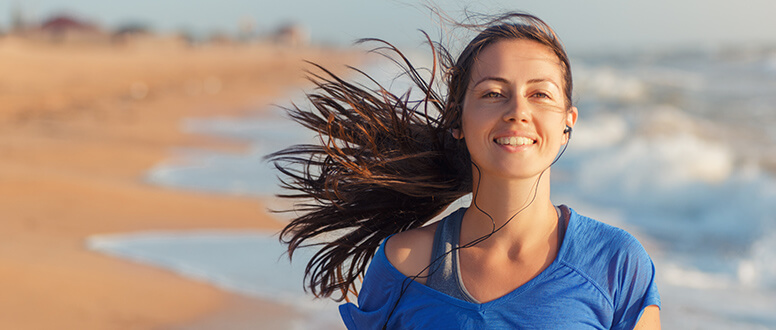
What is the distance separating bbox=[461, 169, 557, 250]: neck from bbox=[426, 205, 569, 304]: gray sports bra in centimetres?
4

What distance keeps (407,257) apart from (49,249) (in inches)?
178

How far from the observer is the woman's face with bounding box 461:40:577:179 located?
82.0 inches

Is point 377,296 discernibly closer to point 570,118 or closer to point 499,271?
point 499,271

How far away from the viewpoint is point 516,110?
208 centimetres

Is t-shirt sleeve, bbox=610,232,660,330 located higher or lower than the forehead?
lower

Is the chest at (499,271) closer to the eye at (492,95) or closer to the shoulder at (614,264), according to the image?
the shoulder at (614,264)

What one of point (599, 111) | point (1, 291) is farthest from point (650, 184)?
point (599, 111)

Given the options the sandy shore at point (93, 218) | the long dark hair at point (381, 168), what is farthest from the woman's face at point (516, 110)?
the sandy shore at point (93, 218)

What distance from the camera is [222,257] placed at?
6117 millimetres

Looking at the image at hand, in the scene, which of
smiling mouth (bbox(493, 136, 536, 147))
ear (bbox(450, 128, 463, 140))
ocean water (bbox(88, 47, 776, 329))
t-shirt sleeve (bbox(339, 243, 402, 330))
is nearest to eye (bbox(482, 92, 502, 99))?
smiling mouth (bbox(493, 136, 536, 147))

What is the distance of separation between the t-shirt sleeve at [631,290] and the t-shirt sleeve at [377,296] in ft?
1.85

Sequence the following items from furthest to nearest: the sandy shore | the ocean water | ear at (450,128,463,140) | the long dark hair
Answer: the ocean water < the sandy shore < the long dark hair < ear at (450,128,463,140)

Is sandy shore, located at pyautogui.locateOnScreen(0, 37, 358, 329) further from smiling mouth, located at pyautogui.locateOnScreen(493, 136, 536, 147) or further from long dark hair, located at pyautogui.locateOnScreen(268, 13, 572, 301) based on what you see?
smiling mouth, located at pyautogui.locateOnScreen(493, 136, 536, 147)

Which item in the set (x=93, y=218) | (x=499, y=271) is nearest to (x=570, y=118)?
(x=499, y=271)
